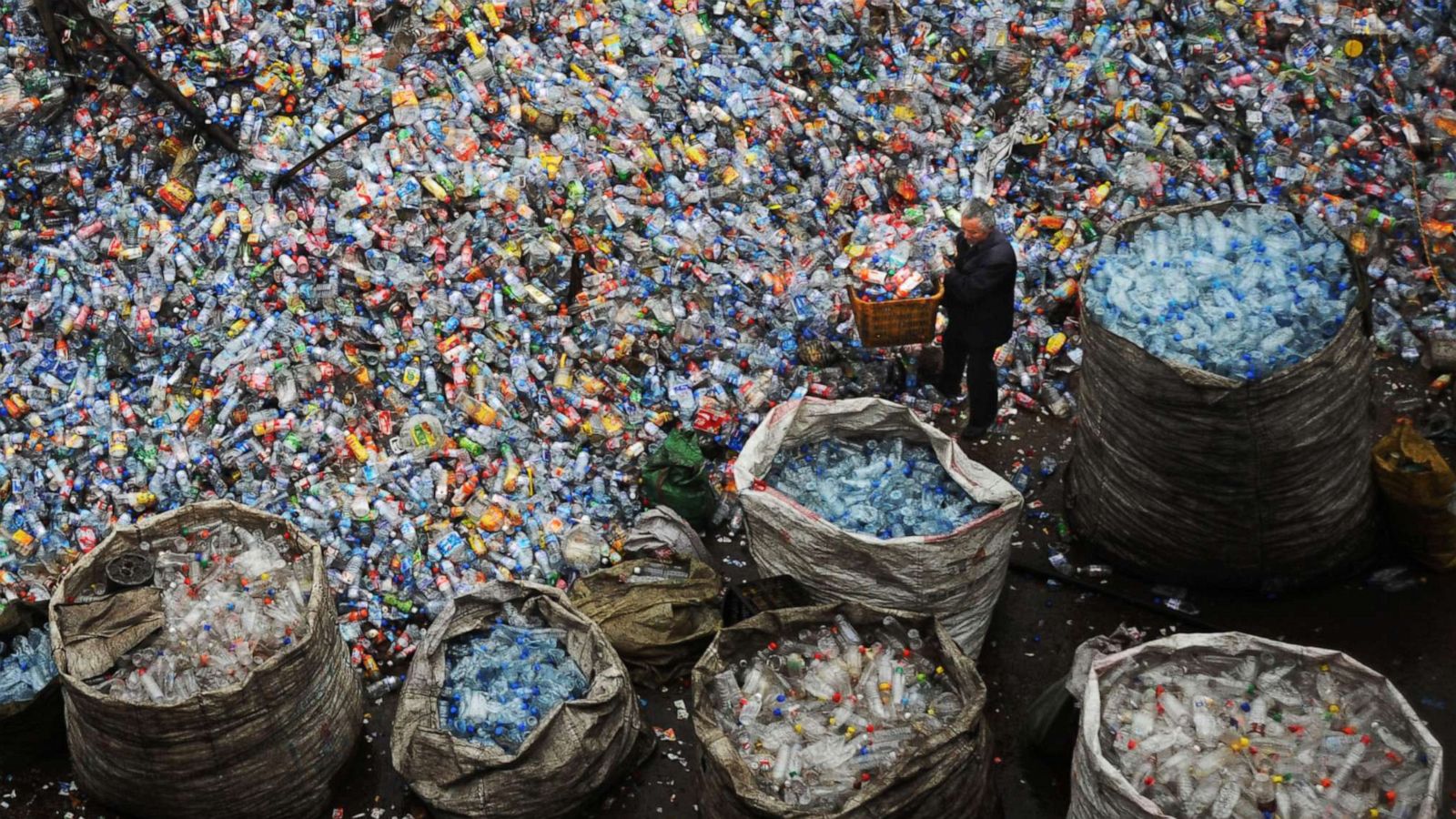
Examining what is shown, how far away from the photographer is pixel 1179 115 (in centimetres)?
862

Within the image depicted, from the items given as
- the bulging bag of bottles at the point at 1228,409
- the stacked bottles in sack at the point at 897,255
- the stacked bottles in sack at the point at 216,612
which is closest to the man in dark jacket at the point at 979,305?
the stacked bottles in sack at the point at 897,255

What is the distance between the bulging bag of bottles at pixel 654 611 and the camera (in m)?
6.09

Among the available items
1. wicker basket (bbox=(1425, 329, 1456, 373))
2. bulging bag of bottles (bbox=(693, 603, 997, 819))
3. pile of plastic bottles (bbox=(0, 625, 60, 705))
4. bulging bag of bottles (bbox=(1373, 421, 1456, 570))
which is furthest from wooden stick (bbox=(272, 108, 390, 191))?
wicker basket (bbox=(1425, 329, 1456, 373))

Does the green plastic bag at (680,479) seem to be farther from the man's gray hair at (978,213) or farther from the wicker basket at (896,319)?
the man's gray hair at (978,213)

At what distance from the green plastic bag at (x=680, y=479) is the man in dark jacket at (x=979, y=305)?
1.54 meters

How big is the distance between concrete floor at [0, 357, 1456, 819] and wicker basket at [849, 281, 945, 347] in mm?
1211

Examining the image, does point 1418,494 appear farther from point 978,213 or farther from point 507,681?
point 507,681

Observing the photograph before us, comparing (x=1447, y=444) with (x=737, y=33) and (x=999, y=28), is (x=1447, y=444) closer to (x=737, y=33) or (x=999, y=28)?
(x=999, y=28)

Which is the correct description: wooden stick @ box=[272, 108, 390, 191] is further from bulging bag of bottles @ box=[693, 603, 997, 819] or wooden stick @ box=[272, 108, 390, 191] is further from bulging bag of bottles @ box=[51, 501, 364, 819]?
bulging bag of bottles @ box=[693, 603, 997, 819]

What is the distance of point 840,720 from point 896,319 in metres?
2.71

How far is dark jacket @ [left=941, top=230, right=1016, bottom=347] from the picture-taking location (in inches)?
271

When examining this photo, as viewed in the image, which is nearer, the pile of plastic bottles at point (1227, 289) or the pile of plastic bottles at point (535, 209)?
the pile of plastic bottles at point (1227, 289)

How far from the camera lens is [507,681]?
5605mm

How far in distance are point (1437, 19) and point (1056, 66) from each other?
240cm
